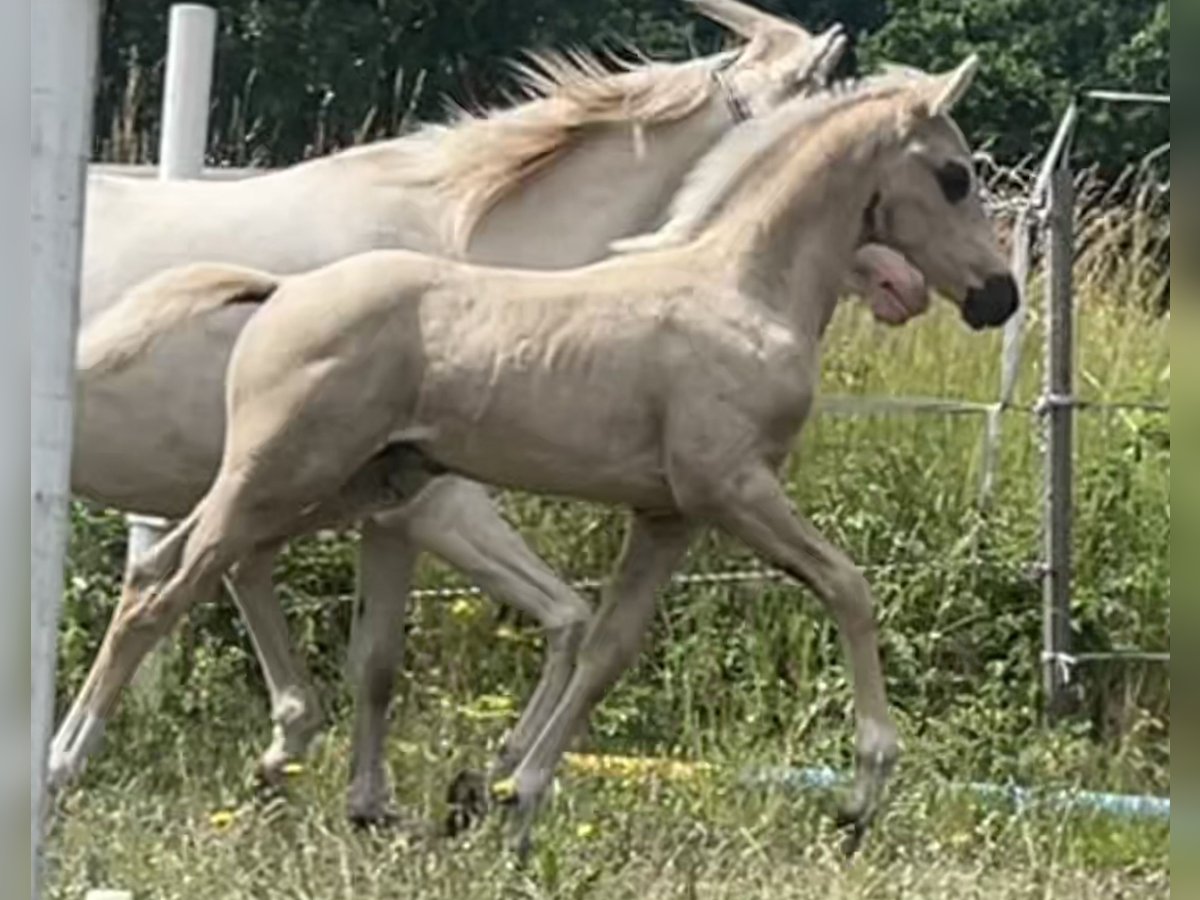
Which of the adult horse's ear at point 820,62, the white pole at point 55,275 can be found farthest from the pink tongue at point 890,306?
the white pole at point 55,275

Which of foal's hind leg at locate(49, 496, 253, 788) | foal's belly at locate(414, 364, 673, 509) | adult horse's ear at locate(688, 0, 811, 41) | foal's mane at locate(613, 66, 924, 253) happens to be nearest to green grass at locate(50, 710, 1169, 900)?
foal's hind leg at locate(49, 496, 253, 788)

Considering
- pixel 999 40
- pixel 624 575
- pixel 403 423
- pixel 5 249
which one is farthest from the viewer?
pixel 999 40

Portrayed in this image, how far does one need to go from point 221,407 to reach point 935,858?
1.44 metres

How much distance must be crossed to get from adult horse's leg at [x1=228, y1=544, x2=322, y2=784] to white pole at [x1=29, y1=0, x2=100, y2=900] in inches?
58.5

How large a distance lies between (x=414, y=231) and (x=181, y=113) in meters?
0.83

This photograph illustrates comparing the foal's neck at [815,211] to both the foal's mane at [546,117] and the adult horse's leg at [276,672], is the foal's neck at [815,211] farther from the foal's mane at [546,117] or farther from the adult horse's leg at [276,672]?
the adult horse's leg at [276,672]

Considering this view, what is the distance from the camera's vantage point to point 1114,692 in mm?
5508

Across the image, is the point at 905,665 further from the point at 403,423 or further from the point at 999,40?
the point at 403,423

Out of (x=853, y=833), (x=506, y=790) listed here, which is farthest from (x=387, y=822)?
(x=853, y=833)

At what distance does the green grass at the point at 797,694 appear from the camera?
4.16 meters

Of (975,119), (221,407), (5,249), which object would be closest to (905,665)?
(975,119)

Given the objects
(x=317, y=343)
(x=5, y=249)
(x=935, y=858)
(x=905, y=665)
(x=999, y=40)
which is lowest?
(x=905, y=665)

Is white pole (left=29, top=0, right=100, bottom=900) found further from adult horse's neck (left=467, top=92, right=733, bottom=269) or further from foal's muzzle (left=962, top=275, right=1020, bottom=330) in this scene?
foal's muzzle (left=962, top=275, right=1020, bottom=330)

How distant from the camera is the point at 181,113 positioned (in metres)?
5.11
